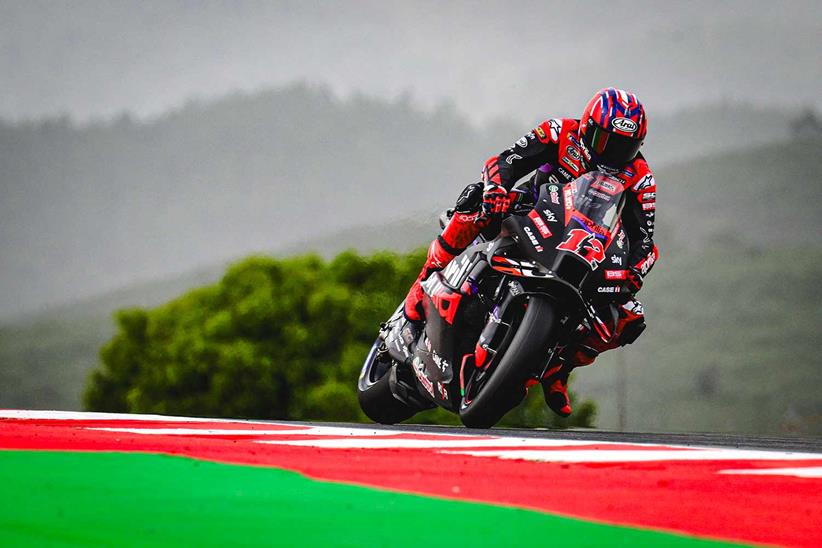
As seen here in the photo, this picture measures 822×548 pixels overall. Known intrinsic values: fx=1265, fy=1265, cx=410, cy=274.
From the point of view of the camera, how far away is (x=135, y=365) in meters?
34.3

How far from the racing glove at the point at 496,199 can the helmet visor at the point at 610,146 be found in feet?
1.84

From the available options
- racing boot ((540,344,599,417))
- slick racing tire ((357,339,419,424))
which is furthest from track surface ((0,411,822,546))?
slick racing tire ((357,339,419,424))

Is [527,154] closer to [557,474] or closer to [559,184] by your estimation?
[559,184]

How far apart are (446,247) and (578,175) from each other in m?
0.98

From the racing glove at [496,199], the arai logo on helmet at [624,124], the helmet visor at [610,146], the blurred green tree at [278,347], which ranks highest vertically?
the arai logo on helmet at [624,124]

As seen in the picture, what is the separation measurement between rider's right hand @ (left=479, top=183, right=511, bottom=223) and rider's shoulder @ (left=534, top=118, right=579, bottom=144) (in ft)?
1.51

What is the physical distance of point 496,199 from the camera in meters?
7.39

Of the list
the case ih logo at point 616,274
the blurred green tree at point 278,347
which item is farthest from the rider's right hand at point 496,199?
the blurred green tree at point 278,347

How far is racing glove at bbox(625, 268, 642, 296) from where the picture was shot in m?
6.98

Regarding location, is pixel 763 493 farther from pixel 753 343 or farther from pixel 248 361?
pixel 753 343

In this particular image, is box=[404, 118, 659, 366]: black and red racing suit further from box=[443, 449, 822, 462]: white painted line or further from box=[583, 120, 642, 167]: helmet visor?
box=[443, 449, 822, 462]: white painted line

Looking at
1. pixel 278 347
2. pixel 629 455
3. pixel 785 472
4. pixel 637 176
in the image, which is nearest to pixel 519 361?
pixel 637 176

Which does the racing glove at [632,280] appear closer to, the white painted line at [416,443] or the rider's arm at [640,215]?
the rider's arm at [640,215]

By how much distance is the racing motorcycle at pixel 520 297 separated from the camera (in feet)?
21.8
